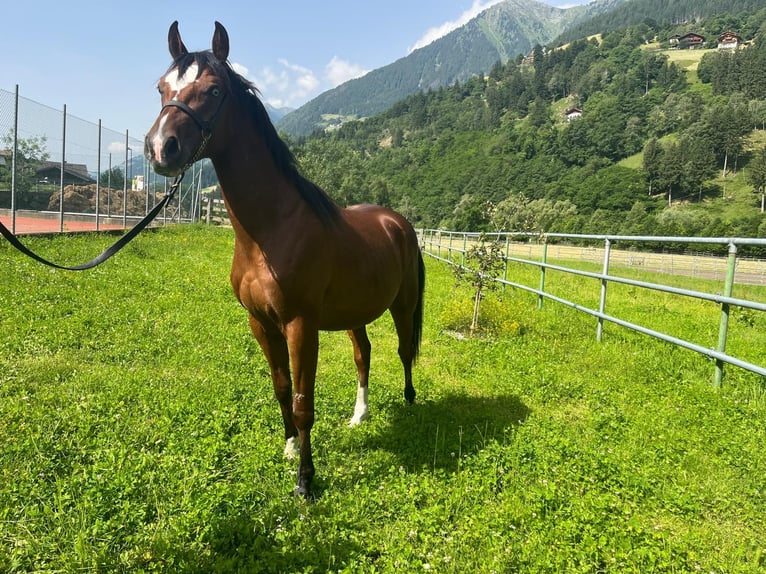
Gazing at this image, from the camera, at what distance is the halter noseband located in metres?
2.11

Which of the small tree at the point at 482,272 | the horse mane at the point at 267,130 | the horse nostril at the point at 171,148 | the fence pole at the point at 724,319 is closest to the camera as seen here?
the horse nostril at the point at 171,148

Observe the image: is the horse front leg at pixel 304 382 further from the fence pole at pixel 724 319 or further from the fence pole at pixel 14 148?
the fence pole at pixel 14 148

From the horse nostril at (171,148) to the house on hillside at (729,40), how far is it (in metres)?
187

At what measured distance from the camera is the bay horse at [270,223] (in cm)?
220

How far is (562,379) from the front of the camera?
4520mm

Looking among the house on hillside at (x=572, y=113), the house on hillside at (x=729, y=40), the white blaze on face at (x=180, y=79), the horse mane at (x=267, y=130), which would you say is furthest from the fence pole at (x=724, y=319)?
the house on hillside at (x=729, y=40)

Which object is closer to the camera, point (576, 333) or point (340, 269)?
point (340, 269)

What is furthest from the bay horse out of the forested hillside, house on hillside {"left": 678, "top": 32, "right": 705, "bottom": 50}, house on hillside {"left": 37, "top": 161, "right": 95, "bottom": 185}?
house on hillside {"left": 678, "top": 32, "right": 705, "bottom": 50}

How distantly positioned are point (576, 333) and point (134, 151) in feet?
60.2

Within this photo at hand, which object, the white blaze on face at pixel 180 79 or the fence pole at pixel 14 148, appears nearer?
the white blaze on face at pixel 180 79

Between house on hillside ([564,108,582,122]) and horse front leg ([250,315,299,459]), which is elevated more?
house on hillside ([564,108,582,122])

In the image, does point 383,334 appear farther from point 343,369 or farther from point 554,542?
point 554,542

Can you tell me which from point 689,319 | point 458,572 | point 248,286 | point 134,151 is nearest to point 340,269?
point 248,286

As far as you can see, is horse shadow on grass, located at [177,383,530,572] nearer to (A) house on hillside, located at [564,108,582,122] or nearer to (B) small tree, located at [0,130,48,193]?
(B) small tree, located at [0,130,48,193]
